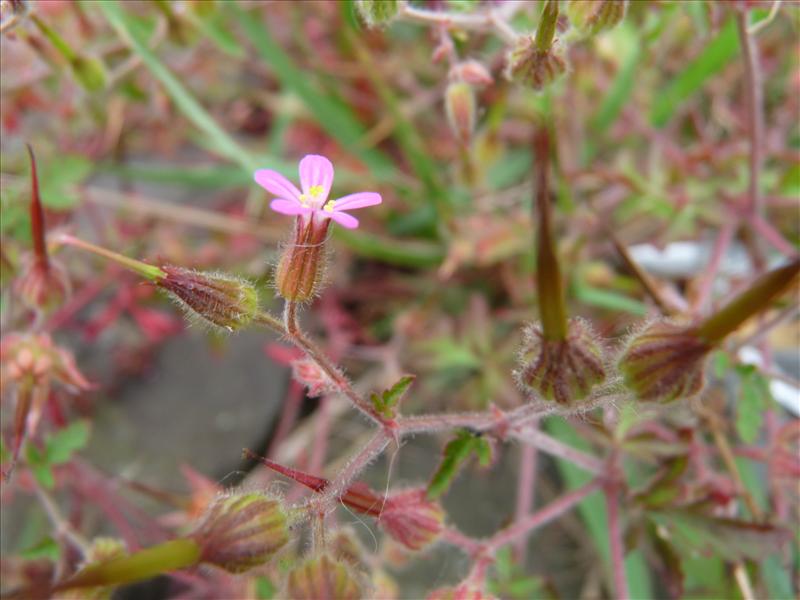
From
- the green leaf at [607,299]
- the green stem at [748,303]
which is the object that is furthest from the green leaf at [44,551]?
the green leaf at [607,299]

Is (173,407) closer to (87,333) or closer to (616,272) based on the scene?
(87,333)

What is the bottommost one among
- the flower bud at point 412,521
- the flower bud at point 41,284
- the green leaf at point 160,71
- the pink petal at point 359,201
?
the flower bud at point 412,521

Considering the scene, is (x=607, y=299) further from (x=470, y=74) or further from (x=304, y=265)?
(x=304, y=265)

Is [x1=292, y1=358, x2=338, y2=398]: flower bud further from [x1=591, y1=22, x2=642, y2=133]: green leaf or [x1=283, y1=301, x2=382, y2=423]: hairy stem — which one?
[x1=591, y1=22, x2=642, y2=133]: green leaf

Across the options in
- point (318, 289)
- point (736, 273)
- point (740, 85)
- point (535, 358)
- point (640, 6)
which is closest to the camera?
point (535, 358)

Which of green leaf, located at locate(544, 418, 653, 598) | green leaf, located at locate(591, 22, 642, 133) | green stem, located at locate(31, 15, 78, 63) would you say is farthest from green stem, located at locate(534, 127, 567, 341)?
green leaf, located at locate(591, 22, 642, 133)

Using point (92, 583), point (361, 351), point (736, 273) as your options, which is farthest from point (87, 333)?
point (736, 273)

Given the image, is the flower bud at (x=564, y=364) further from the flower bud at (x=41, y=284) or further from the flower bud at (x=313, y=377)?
the flower bud at (x=41, y=284)
